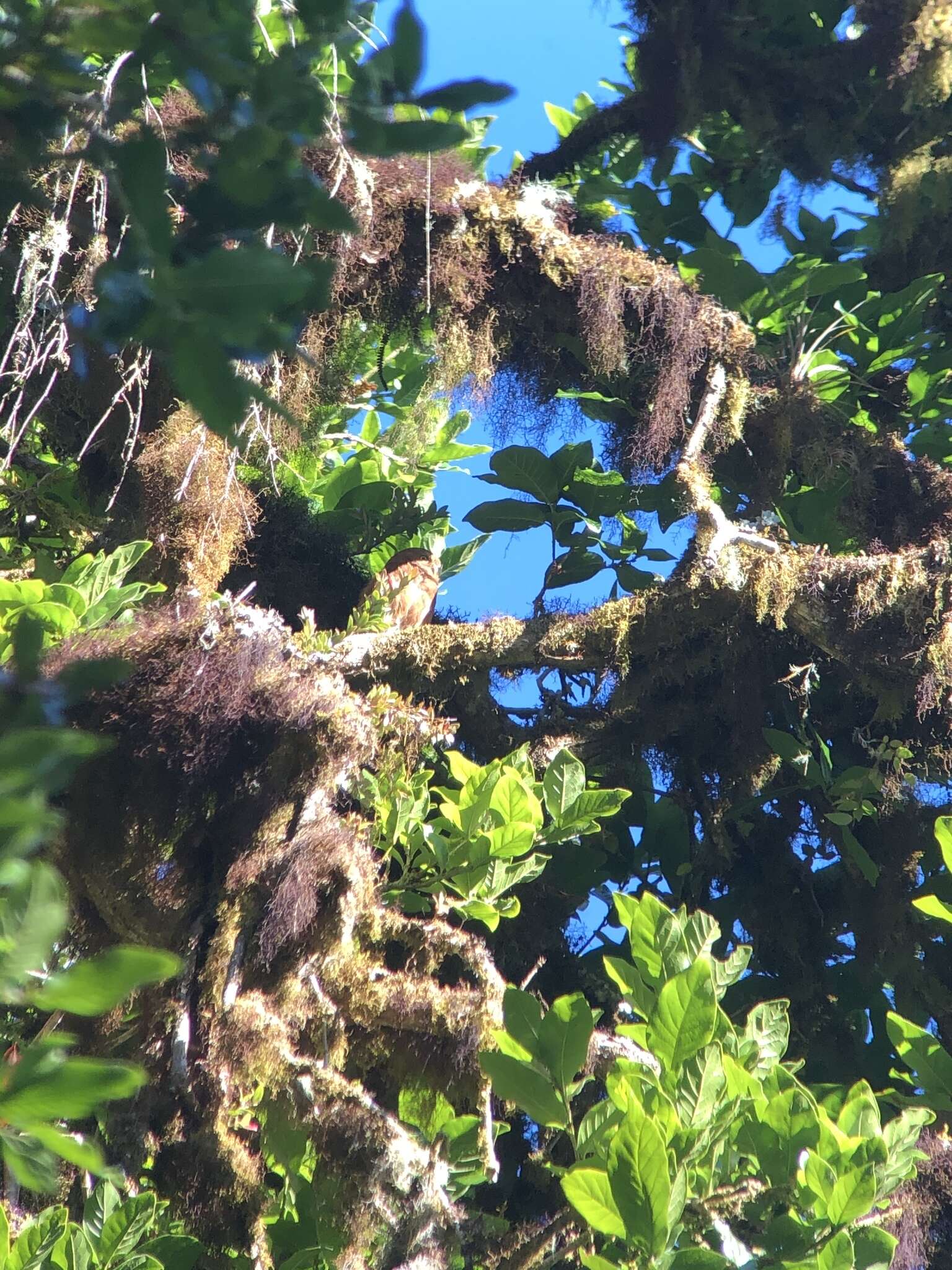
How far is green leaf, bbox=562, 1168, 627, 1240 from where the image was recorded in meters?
1.75

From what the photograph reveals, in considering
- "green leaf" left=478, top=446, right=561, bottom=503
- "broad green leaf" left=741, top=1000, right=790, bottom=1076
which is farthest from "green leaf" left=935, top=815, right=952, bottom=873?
"green leaf" left=478, top=446, right=561, bottom=503

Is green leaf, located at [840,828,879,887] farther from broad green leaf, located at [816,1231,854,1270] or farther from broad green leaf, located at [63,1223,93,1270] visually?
broad green leaf, located at [63,1223,93,1270]

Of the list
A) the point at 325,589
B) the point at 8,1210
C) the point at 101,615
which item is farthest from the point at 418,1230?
the point at 325,589

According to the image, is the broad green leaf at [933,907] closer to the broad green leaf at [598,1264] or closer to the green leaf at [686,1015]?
the green leaf at [686,1015]

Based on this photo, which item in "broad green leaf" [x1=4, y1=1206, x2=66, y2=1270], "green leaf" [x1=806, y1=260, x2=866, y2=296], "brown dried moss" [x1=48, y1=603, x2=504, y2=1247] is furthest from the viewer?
"green leaf" [x1=806, y1=260, x2=866, y2=296]

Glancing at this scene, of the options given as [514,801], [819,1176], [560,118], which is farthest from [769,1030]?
[560,118]

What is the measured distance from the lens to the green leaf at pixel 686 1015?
2010 mm

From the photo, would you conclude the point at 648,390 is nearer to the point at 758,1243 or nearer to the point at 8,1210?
the point at 758,1243

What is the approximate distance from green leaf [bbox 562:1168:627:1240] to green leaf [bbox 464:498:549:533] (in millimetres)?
2292

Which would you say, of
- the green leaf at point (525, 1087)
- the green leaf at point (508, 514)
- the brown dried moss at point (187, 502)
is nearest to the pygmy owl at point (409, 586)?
the green leaf at point (508, 514)

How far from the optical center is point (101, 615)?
2508 mm

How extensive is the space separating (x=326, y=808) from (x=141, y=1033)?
0.57 meters

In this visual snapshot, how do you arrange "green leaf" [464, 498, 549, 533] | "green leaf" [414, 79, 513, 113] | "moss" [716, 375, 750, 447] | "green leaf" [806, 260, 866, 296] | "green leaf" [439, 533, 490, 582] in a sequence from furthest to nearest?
"green leaf" [439, 533, 490, 582], "green leaf" [464, 498, 549, 533], "moss" [716, 375, 750, 447], "green leaf" [806, 260, 866, 296], "green leaf" [414, 79, 513, 113]

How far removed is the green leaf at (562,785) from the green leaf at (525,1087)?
0.63 meters
